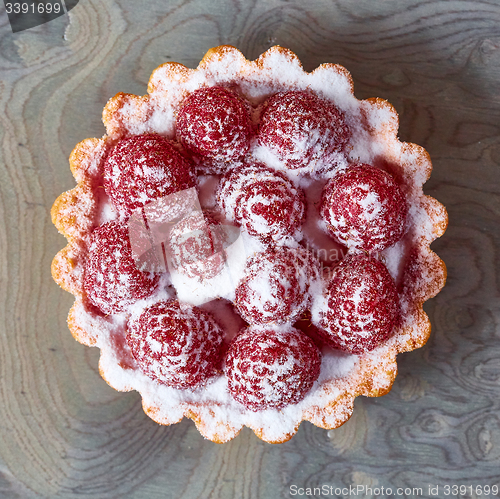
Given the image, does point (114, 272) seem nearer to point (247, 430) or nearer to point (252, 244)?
point (252, 244)

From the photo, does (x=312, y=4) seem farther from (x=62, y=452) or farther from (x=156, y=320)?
(x=62, y=452)

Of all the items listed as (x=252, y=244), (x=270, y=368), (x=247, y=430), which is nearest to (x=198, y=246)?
(x=252, y=244)

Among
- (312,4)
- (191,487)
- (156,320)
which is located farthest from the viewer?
(191,487)

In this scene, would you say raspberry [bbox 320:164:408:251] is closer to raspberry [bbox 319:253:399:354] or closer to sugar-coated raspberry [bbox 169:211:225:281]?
raspberry [bbox 319:253:399:354]

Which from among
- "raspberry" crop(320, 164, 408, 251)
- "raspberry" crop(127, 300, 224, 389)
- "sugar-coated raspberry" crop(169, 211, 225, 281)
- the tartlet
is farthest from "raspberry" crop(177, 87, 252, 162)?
"raspberry" crop(127, 300, 224, 389)

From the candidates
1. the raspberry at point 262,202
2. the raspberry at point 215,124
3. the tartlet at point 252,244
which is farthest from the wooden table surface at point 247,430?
the raspberry at point 262,202

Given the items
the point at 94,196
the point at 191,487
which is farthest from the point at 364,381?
the point at 94,196

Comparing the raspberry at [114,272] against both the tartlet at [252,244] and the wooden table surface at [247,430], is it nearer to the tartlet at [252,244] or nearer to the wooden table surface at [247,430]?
the tartlet at [252,244]
